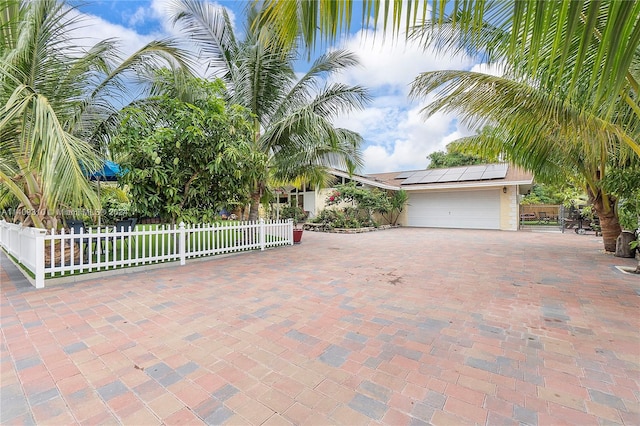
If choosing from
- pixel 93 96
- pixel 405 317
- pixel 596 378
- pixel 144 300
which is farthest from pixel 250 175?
pixel 596 378

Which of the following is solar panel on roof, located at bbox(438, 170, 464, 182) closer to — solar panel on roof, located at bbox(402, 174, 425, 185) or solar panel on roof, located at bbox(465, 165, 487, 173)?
solar panel on roof, located at bbox(465, 165, 487, 173)

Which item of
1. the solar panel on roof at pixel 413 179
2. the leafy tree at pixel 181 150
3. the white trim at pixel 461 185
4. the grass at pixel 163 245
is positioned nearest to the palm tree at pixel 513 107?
the leafy tree at pixel 181 150

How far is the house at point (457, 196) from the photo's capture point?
52.1 ft

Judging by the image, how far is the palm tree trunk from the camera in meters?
8.35

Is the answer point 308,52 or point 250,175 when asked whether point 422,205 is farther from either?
point 308,52

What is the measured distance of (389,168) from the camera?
25594 mm

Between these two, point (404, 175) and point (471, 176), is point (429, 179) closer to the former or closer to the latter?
point (471, 176)

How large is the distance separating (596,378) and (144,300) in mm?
5135

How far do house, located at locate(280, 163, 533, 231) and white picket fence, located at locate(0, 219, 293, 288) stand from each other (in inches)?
316

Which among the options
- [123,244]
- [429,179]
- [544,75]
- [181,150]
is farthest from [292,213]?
[544,75]

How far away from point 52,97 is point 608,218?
541 inches

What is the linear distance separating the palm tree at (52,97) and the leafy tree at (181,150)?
0.75m

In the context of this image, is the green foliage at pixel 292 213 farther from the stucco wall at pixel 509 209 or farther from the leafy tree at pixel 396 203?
the stucco wall at pixel 509 209

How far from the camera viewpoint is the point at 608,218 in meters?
8.58
